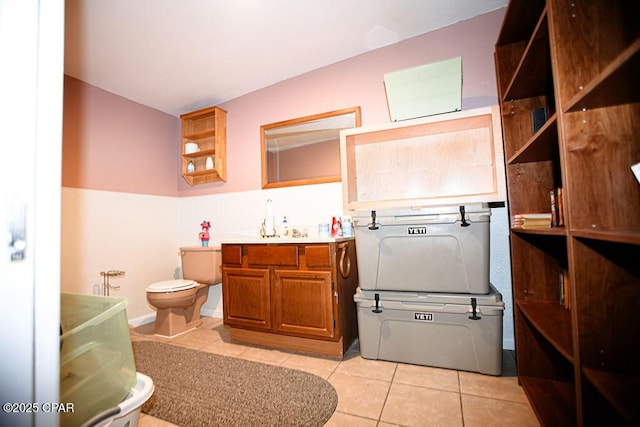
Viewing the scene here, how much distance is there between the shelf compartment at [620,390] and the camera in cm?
63

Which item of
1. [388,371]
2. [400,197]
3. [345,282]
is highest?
[400,197]

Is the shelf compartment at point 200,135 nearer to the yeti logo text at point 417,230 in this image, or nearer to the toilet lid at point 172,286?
the toilet lid at point 172,286

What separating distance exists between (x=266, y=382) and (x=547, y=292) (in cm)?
167

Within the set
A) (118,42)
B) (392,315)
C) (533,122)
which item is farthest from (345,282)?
(118,42)

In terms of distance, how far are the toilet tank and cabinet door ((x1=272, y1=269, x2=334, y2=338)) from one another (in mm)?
898

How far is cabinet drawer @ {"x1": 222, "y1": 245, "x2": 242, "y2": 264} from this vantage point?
6.86ft

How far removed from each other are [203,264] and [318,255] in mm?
1362

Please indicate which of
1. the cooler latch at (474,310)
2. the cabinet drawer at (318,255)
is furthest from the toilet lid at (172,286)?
the cooler latch at (474,310)

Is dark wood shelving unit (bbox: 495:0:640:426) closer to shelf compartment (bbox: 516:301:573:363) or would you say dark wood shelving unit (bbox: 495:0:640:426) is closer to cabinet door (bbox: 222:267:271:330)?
shelf compartment (bbox: 516:301:573:363)

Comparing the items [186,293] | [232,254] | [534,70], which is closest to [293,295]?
[232,254]

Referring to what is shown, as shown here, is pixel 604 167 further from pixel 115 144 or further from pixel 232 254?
pixel 115 144

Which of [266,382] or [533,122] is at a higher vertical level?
[533,122]

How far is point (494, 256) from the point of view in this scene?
6.25ft

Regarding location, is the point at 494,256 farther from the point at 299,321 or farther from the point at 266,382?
the point at 266,382
